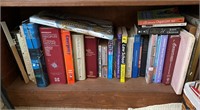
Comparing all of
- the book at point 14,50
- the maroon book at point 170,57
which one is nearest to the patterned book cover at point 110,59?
the maroon book at point 170,57

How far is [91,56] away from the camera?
2.39 ft

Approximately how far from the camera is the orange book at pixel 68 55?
2.14 ft

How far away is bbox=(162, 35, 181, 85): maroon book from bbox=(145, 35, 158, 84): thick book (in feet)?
0.18

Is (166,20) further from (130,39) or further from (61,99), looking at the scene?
(61,99)

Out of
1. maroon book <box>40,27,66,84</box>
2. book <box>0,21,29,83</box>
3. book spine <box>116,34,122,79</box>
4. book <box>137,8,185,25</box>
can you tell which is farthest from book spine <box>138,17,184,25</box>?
book <box>0,21,29,83</box>

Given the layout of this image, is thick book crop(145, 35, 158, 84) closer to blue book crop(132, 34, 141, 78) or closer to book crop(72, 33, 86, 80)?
blue book crop(132, 34, 141, 78)

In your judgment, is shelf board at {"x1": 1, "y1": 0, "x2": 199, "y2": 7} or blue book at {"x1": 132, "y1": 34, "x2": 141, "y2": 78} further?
blue book at {"x1": 132, "y1": 34, "x2": 141, "y2": 78}

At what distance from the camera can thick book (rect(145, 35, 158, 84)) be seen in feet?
2.16

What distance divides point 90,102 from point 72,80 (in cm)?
13

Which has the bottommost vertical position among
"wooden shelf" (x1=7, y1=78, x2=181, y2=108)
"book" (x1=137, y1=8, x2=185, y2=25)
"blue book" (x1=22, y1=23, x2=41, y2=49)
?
"wooden shelf" (x1=7, y1=78, x2=181, y2=108)

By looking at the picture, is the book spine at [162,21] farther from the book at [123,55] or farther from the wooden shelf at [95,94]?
the wooden shelf at [95,94]

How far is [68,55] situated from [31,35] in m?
0.16

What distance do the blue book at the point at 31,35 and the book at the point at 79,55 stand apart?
0.46 ft

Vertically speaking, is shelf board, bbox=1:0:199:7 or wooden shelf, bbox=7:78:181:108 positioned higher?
shelf board, bbox=1:0:199:7
